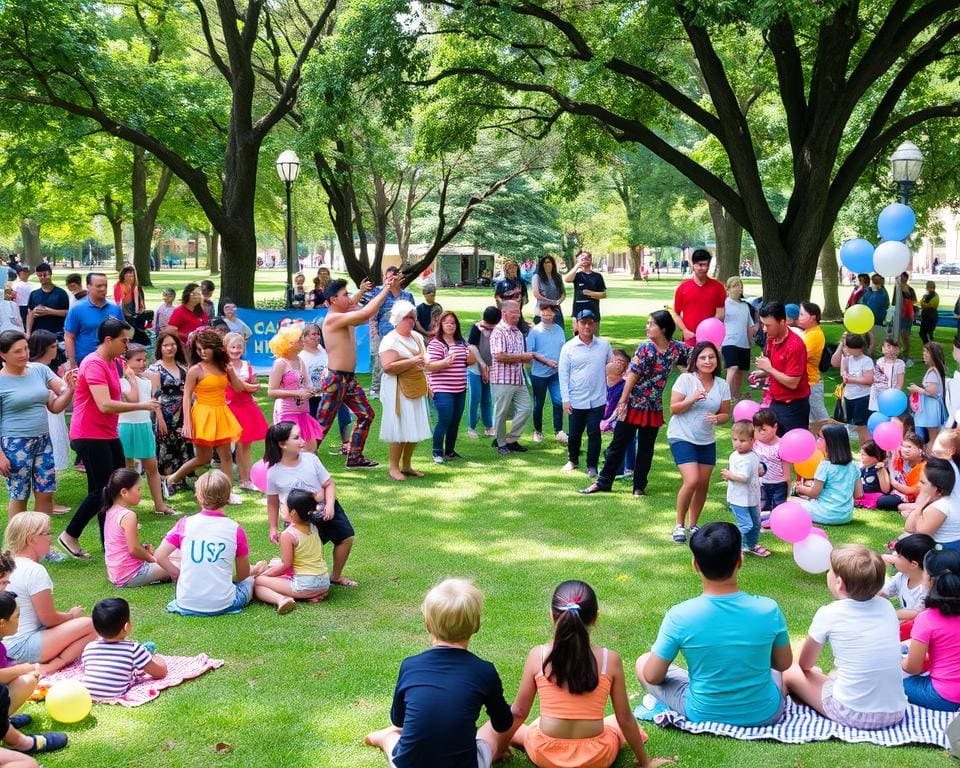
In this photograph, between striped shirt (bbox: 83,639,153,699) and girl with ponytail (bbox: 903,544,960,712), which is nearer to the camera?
girl with ponytail (bbox: 903,544,960,712)

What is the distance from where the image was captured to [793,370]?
8.38m

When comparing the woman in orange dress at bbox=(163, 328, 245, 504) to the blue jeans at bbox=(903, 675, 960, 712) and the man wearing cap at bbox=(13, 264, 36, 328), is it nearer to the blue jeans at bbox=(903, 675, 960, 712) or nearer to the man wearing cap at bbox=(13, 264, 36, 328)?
the blue jeans at bbox=(903, 675, 960, 712)

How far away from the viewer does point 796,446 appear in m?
7.30

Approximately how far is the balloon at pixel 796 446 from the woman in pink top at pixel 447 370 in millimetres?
4181

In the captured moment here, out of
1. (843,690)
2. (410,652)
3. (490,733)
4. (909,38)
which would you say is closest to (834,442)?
(843,690)

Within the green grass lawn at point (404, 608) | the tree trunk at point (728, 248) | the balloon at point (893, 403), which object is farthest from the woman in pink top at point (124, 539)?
the tree trunk at point (728, 248)

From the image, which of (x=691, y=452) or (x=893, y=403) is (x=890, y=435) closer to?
(x=893, y=403)

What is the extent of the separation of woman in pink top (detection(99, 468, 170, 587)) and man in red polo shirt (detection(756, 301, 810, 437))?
541 centimetres

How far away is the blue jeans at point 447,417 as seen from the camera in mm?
10688

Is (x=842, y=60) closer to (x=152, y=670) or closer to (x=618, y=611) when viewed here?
(x=618, y=611)

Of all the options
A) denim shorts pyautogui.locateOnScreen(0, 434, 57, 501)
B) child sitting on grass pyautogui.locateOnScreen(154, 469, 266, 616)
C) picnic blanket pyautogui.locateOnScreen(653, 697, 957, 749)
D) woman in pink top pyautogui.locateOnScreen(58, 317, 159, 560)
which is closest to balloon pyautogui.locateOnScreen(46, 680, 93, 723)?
child sitting on grass pyautogui.locateOnScreen(154, 469, 266, 616)

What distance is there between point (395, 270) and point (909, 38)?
9366mm

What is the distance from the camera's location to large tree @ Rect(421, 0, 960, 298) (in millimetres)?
15180

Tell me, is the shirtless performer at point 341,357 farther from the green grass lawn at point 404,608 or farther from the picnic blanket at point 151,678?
the picnic blanket at point 151,678
